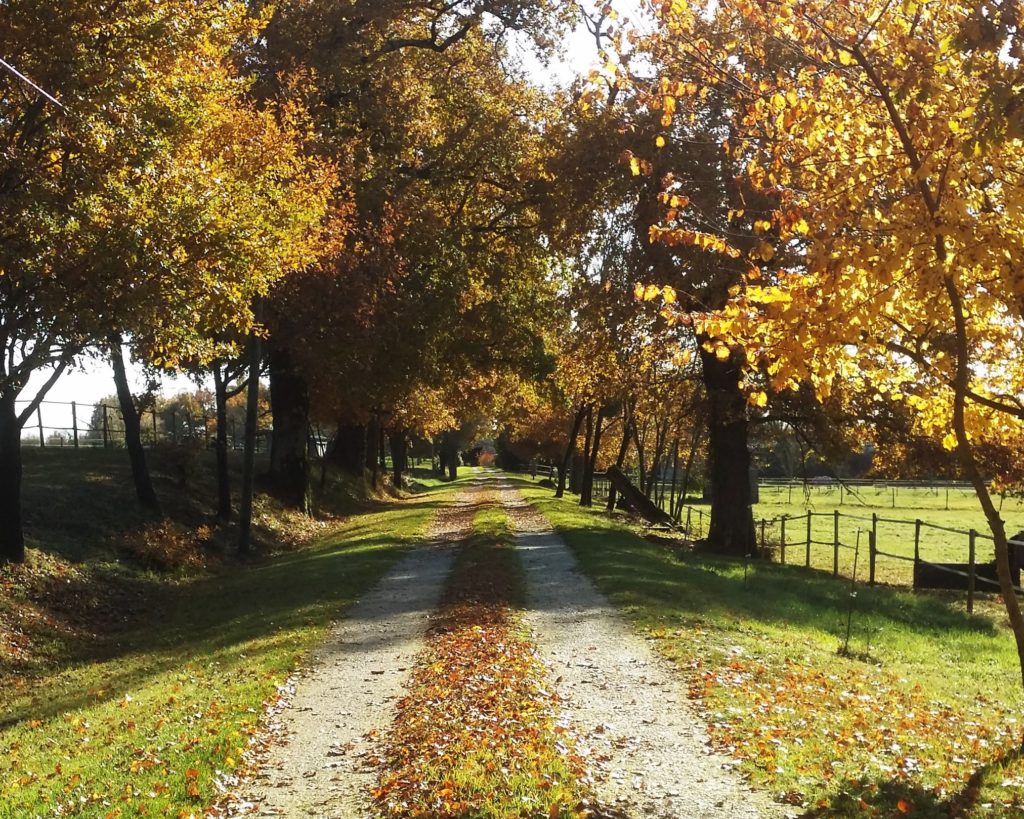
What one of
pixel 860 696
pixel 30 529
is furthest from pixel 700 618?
pixel 30 529

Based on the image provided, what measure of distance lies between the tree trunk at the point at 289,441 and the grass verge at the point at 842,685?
1351 centimetres

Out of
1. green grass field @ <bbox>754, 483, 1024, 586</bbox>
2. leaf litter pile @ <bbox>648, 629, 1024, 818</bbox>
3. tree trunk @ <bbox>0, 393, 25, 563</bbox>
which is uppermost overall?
tree trunk @ <bbox>0, 393, 25, 563</bbox>

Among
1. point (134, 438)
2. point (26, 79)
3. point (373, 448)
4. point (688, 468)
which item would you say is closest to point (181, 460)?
point (134, 438)

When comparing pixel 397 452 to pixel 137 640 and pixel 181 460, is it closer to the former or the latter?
pixel 181 460

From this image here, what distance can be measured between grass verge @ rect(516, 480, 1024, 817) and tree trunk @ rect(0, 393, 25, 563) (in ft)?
31.8

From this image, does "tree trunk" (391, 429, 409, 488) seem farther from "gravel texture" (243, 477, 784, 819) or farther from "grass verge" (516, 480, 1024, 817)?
"gravel texture" (243, 477, 784, 819)

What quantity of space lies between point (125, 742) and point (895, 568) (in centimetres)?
2407

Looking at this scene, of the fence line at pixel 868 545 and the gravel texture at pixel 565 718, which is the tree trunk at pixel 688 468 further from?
the gravel texture at pixel 565 718

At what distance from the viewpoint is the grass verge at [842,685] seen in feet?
21.2

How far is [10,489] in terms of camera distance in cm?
1591

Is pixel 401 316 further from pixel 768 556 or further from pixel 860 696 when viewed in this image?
pixel 860 696

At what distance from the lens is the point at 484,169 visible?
2717cm

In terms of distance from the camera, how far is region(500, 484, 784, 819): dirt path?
20.6 ft

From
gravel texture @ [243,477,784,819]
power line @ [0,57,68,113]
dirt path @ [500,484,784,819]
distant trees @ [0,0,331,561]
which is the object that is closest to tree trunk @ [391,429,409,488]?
gravel texture @ [243,477,784,819]
